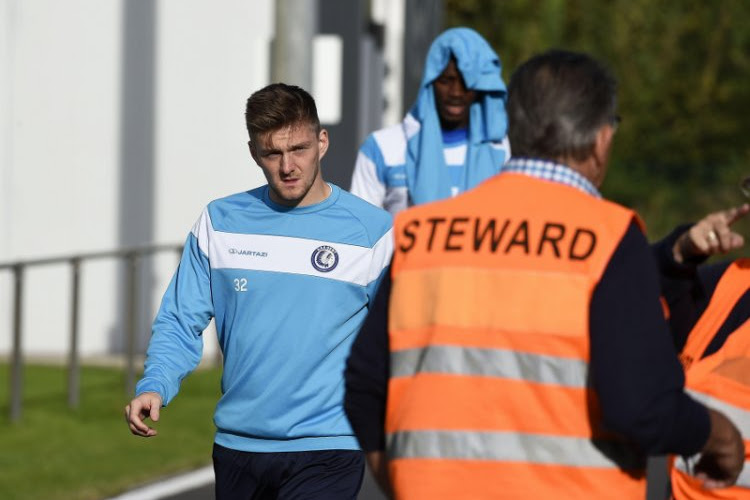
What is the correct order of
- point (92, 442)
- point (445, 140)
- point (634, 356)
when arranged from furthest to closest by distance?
point (92, 442) → point (445, 140) → point (634, 356)

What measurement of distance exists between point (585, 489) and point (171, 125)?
11.9 metres

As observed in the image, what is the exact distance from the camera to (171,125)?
49.5ft

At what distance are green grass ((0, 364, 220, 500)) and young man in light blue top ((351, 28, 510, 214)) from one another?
2.27m

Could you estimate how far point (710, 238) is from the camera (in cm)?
366

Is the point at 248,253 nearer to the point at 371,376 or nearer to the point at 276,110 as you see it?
the point at 276,110

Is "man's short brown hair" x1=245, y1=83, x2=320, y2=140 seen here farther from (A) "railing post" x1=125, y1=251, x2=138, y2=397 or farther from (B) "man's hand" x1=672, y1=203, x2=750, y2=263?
(A) "railing post" x1=125, y1=251, x2=138, y2=397

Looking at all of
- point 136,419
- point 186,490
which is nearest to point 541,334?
point 136,419

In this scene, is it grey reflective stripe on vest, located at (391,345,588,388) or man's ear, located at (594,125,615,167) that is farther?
man's ear, located at (594,125,615,167)

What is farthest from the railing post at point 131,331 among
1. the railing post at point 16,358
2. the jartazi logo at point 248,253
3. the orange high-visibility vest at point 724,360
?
the orange high-visibility vest at point 724,360

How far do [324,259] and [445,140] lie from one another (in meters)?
2.33

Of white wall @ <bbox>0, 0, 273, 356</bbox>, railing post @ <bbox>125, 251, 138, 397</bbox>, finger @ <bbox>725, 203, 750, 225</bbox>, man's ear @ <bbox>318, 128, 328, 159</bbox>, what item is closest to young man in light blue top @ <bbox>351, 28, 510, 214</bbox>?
man's ear @ <bbox>318, 128, 328, 159</bbox>

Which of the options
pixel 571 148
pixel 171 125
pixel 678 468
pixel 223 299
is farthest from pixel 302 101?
pixel 171 125

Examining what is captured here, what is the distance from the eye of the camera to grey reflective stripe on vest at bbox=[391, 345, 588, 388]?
3424mm

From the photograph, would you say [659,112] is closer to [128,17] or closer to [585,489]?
[128,17]
